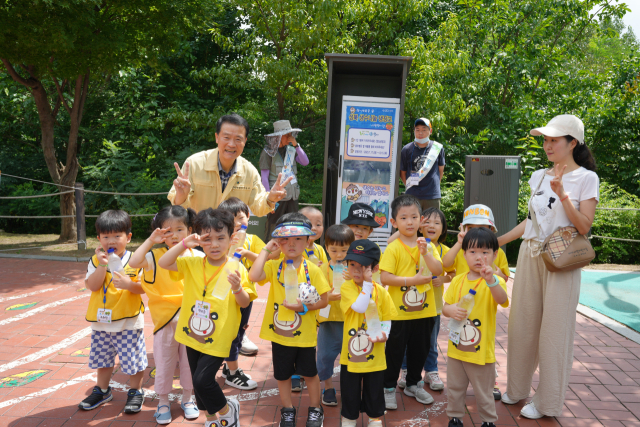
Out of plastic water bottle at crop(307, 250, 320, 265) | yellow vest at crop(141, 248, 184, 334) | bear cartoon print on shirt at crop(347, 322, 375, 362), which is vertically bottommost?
bear cartoon print on shirt at crop(347, 322, 375, 362)

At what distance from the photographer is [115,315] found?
3.29 meters

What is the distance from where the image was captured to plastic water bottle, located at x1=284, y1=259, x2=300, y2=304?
3.03 metres

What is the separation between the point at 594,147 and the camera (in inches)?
464

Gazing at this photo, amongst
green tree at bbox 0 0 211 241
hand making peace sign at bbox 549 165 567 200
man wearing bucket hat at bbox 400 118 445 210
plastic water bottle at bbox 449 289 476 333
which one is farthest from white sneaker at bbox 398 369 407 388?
green tree at bbox 0 0 211 241

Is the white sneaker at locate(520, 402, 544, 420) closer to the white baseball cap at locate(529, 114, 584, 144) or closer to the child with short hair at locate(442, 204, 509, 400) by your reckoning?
the child with short hair at locate(442, 204, 509, 400)

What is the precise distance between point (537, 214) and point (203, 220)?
7.32 ft

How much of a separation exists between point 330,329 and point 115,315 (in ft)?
4.75

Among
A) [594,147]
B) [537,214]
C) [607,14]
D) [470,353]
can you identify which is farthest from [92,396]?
[607,14]

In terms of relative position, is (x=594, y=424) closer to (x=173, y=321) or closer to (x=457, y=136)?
(x=173, y=321)

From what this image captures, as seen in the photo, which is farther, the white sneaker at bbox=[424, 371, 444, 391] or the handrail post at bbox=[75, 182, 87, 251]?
the handrail post at bbox=[75, 182, 87, 251]

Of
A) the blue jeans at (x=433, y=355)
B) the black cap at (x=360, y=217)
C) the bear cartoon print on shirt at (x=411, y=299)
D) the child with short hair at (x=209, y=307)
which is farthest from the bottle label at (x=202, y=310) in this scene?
the blue jeans at (x=433, y=355)

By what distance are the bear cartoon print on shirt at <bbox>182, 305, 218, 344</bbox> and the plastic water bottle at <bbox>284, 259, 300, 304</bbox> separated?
445 millimetres

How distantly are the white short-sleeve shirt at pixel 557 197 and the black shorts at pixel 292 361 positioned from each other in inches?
68.6

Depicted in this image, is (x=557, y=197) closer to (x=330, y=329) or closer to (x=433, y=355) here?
(x=433, y=355)
